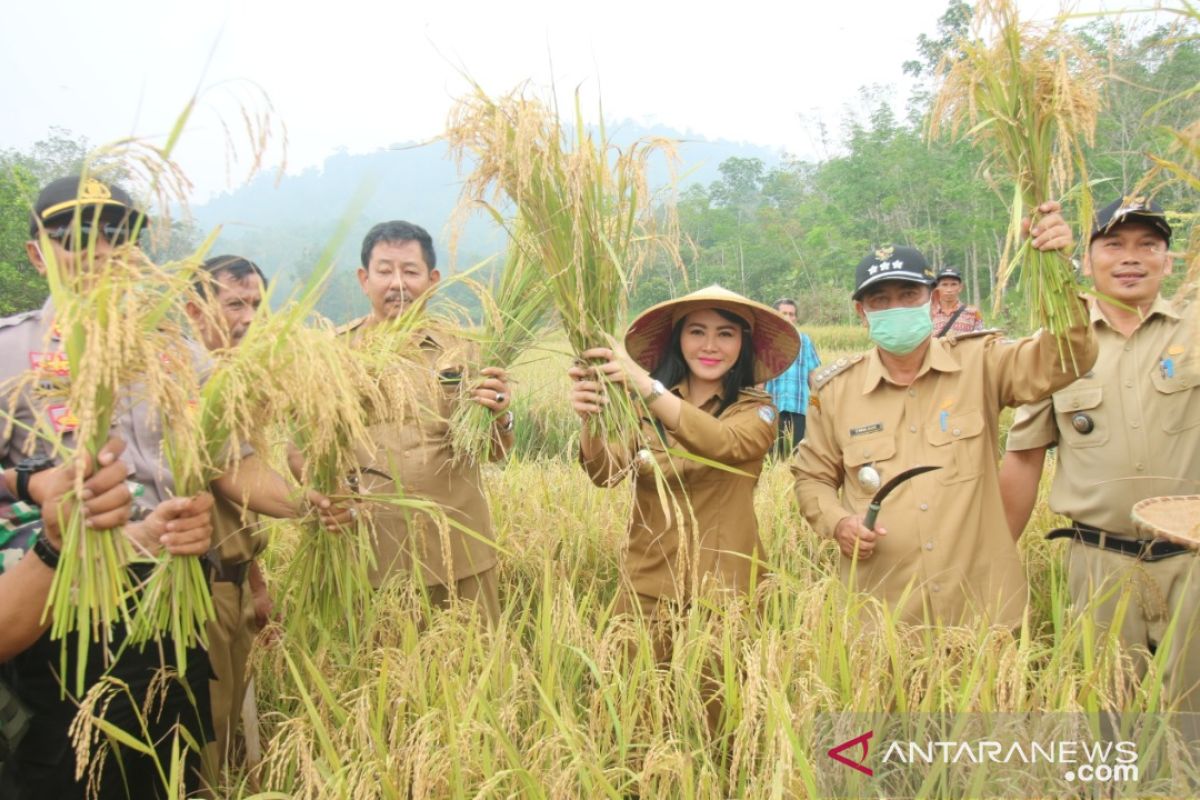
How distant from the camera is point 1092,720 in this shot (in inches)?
65.2

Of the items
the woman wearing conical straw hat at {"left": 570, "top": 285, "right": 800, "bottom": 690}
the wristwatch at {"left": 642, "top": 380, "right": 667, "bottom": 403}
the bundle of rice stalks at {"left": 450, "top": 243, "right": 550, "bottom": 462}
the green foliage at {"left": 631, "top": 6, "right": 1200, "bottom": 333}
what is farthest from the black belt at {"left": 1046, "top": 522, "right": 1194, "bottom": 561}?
the green foliage at {"left": 631, "top": 6, "right": 1200, "bottom": 333}

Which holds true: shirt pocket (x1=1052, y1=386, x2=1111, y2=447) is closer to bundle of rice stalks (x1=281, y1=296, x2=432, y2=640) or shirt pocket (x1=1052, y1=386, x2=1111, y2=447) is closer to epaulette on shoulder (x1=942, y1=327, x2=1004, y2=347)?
epaulette on shoulder (x1=942, y1=327, x2=1004, y2=347)

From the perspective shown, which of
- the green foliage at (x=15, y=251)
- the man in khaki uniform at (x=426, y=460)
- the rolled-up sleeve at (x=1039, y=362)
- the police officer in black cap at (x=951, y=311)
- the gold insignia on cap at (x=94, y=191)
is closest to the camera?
the gold insignia on cap at (x=94, y=191)

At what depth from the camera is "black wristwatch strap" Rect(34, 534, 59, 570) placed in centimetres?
150

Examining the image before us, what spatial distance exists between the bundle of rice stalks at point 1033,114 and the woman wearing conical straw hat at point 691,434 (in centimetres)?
76

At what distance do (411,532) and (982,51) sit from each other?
2070 millimetres

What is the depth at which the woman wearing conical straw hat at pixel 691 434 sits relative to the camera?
2.26 metres

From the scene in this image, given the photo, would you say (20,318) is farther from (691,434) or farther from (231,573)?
(691,434)

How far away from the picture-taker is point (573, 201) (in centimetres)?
203

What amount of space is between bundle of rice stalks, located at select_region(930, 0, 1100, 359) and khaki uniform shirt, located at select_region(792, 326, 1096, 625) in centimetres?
23

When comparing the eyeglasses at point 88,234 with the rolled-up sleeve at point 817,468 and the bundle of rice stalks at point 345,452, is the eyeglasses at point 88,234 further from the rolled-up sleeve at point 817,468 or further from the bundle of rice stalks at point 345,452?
the rolled-up sleeve at point 817,468

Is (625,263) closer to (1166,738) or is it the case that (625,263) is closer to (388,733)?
(388,733)

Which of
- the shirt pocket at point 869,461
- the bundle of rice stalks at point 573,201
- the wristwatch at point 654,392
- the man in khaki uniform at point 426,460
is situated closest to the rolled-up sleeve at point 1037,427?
the shirt pocket at point 869,461

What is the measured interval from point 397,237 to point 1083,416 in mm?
2545
